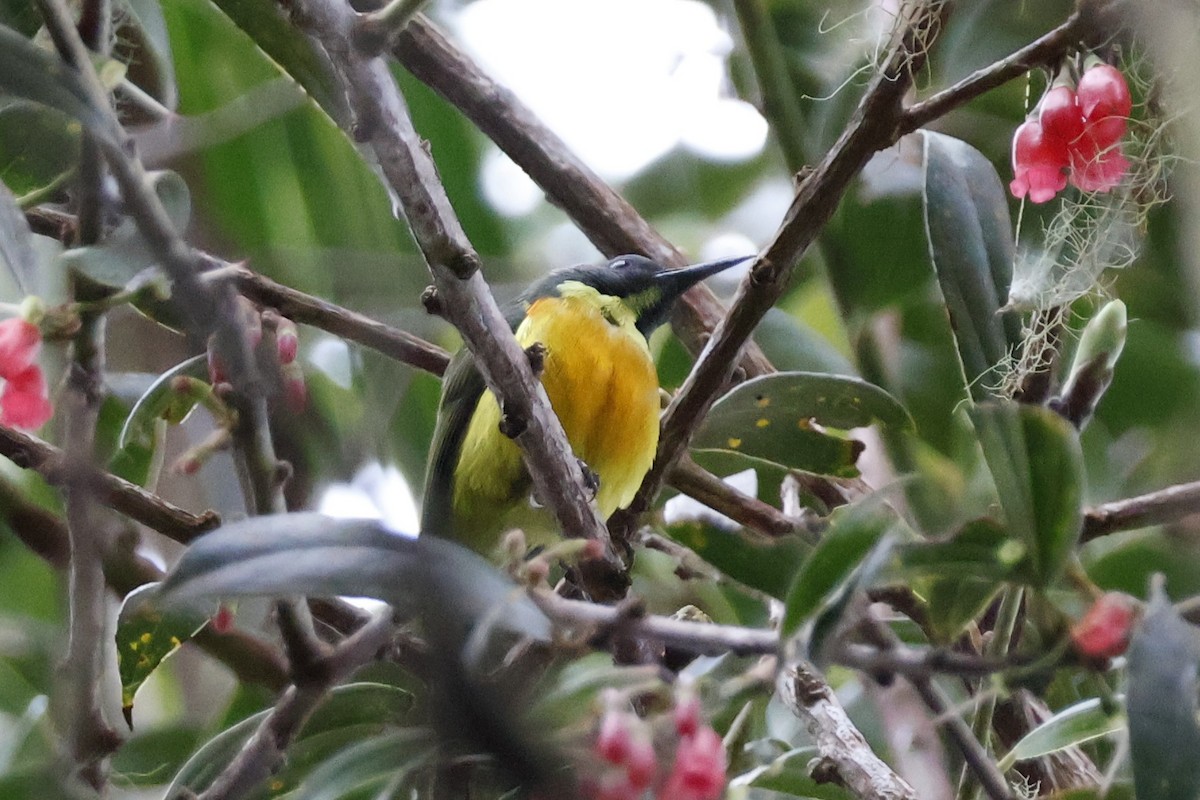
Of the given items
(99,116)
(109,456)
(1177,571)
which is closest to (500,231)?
(109,456)

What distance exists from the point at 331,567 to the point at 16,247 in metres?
0.41

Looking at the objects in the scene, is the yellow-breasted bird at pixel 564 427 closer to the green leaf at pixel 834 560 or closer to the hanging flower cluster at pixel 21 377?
the hanging flower cluster at pixel 21 377

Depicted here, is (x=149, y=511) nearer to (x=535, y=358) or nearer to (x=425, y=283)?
(x=535, y=358)

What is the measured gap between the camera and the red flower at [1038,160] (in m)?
1.13

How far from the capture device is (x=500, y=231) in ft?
7.36

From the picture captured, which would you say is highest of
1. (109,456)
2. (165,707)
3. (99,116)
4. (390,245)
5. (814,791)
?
(99,116)

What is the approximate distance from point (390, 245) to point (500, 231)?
531 mm

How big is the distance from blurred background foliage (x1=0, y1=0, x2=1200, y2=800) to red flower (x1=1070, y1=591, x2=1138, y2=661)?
0.31 m

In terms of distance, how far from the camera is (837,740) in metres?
1.12

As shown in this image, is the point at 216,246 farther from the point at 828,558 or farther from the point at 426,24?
the point at 828,558

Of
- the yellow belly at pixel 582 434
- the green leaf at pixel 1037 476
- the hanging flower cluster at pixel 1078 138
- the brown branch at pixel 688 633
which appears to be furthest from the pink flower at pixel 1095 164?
the yellow belly at pixel 582 434

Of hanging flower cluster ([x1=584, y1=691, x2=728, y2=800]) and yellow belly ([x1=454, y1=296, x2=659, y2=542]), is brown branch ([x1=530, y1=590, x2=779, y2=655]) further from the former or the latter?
yellow belly ([x1=454, y1=296, x2=659, y2=542])

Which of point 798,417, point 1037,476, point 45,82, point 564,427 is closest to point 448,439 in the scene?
point 564,427

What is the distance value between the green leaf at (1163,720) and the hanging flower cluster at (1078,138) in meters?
0.54
